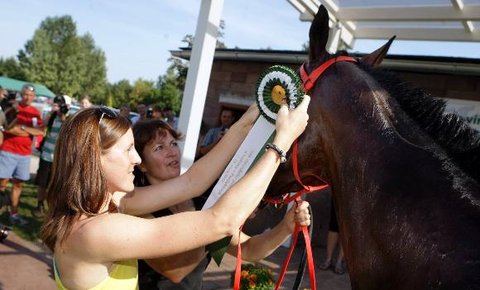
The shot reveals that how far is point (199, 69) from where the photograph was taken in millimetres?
3873

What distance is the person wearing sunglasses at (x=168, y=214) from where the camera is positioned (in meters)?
1.87

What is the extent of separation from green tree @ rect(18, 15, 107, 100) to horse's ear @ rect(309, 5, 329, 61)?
71659 mm

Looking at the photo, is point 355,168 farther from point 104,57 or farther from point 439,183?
point 104,57

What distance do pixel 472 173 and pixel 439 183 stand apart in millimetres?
132

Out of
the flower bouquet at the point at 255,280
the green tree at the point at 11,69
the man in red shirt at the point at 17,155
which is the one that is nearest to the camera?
the flower bouquet at the point at 255,280

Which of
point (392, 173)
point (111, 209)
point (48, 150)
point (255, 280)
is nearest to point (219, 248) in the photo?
point (111, 209)

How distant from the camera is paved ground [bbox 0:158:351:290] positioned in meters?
4.25

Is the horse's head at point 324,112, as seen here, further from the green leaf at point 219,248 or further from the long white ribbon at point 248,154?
the green leaf at point 219,248

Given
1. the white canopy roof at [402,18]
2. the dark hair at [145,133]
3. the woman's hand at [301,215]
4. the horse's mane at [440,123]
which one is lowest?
the woman's hand at [301,215]

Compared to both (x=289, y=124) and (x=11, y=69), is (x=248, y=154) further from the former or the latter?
(x=11, y=69)

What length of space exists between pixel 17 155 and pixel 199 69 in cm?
374

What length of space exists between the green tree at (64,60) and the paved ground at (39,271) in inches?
2661

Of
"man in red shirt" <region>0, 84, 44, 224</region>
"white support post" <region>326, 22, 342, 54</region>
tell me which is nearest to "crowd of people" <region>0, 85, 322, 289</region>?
"white support post" <region>326, 22, 342, 54</region>

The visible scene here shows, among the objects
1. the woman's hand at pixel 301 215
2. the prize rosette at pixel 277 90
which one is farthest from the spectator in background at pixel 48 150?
the prize rosette at pixel 277 90
